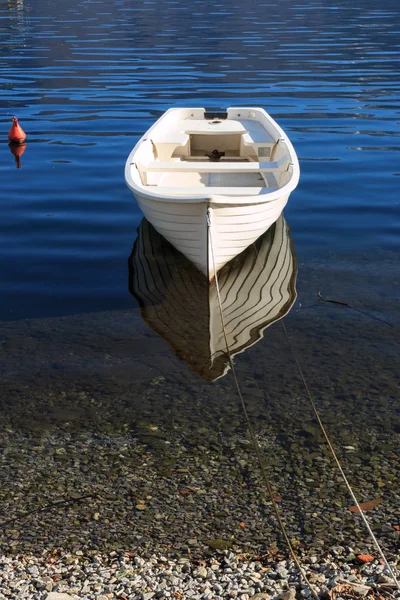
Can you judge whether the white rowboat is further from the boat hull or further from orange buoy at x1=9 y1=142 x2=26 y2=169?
orange buoy at x1=9 y1=142 x2=26 y2=169

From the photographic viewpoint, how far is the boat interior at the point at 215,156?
1093 cm

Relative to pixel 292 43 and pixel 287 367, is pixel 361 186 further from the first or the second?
pixel 292 43

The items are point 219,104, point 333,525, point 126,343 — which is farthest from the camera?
point 219,104

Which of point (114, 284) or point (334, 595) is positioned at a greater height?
point (334, 595)

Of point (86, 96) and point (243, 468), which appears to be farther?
point (86, 96)

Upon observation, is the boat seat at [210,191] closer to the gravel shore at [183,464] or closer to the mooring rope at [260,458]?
the mooring rope at [260,458]

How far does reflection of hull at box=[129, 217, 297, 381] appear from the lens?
837 cm

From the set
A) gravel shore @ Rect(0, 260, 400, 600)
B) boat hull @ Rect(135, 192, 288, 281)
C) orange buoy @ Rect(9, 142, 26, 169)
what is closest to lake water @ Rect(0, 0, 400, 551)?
gravel shore @ Rect(0, 260, 400, 600)

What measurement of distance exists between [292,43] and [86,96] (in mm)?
17878

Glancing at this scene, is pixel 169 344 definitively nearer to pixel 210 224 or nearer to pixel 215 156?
pixel 210 224

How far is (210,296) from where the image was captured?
31.0 ft

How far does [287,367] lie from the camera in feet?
25.7

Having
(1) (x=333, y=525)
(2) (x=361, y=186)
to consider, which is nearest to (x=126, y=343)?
(1) (x=333, y=525)

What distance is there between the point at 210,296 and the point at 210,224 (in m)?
1.09
